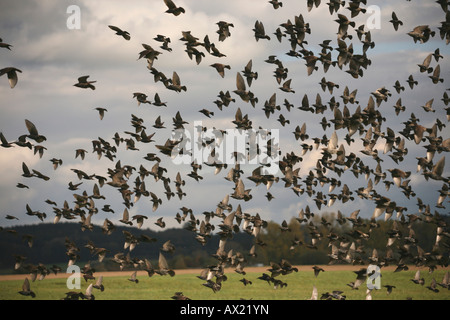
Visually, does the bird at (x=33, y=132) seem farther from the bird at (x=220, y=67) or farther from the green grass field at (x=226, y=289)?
the green grass field at (x=226, y=289)

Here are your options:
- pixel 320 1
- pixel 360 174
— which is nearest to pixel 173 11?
pixel 320 1

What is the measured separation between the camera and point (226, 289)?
147ft

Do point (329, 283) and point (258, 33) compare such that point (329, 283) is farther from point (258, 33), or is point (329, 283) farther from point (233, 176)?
point (258, 33)

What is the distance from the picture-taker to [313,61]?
23188 millimetres

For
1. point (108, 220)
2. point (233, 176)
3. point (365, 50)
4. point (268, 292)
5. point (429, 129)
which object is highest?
point (365, 50)

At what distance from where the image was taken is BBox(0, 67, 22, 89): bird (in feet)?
65.3

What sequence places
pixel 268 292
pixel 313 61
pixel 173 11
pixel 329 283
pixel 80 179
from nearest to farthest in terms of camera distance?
pixel 173 11 → pixel 313 61 → pixel 80 179 → pixel 268 292 → pixel 329 283

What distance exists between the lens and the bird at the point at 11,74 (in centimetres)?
1991

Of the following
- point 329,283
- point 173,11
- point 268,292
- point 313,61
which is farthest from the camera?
point 329,283

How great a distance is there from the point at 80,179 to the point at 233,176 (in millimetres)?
7994

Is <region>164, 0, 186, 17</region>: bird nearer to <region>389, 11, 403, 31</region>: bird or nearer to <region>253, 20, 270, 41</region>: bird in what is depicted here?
<region>253, 20, 270, 41</region>: bird

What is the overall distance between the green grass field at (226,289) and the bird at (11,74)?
2286 centimetres

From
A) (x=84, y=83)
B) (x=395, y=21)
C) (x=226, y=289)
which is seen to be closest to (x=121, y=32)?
(x=84, y=83)

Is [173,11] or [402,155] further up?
[173,11]
